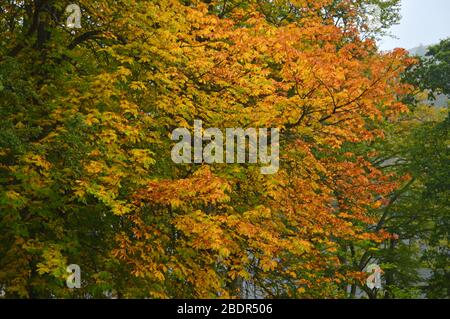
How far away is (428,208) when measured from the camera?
69.5 ft

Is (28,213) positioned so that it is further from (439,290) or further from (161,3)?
(439,290)

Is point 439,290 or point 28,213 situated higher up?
point 28,213

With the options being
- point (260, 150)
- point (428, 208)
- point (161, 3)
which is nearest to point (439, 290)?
point (428, 208)

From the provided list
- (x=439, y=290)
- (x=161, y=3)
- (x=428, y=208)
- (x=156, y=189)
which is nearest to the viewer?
(x=156, y=189)

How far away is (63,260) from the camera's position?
24.8 ft
